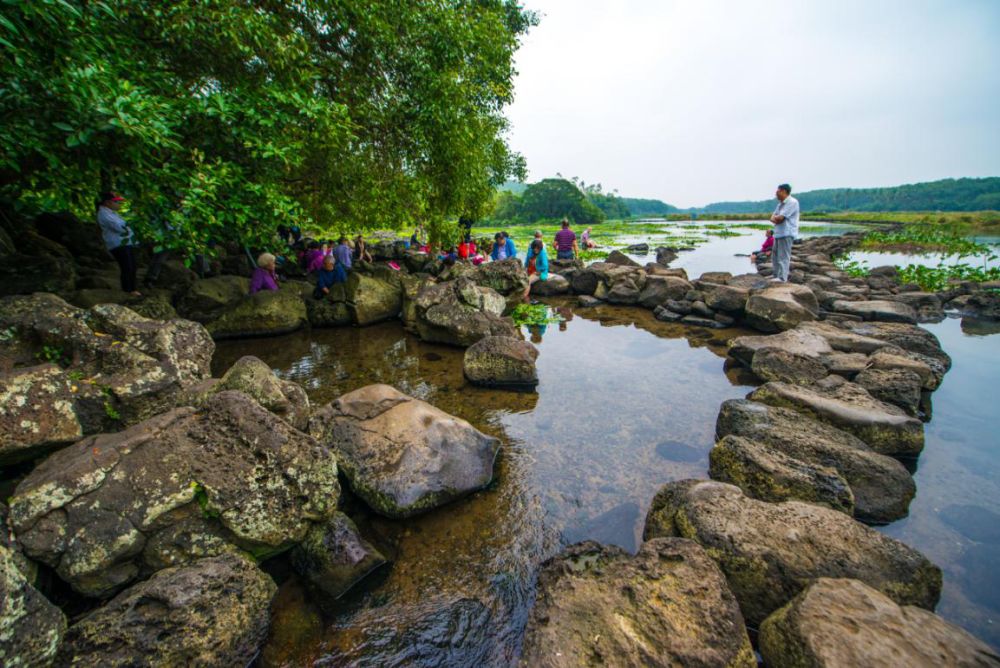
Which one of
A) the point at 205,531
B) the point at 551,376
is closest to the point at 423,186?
the point at 551,376

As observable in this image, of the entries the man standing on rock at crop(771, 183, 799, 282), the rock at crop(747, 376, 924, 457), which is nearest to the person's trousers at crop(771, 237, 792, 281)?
the man standing on rock at crop(771, 183, 799, 282)

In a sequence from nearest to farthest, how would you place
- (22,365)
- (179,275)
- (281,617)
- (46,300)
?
(281,617)
(22,365)
(46,300)
(179,275)

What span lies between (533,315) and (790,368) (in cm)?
715

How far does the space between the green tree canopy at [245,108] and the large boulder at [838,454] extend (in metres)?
7.90

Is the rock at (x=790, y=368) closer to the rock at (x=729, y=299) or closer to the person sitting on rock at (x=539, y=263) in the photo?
the rock at (x=729, y=299)

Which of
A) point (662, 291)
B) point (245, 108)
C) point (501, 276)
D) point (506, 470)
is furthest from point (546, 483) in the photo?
point (662, 291)

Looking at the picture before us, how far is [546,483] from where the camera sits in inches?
206

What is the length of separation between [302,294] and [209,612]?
11.3m

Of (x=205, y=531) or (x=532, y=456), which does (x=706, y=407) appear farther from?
(x=205, y=531)

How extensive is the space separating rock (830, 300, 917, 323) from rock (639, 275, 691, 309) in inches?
165

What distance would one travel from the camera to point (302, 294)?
1311 centimetres

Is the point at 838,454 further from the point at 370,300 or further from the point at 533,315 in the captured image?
the point at 370,300

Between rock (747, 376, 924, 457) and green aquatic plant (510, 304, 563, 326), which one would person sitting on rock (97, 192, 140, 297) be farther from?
rock (747, 376, 924, 457)

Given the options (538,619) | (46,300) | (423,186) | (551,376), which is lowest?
(551,376)
